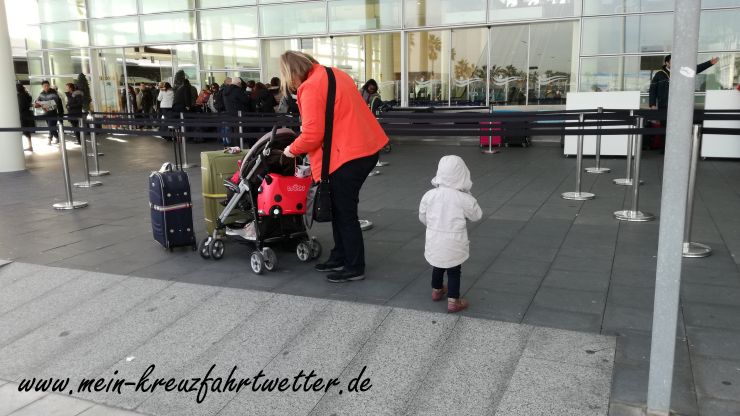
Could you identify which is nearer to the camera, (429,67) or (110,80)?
(429,67)

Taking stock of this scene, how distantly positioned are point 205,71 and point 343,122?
17.1m

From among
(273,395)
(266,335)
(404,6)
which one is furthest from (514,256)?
(404,6)

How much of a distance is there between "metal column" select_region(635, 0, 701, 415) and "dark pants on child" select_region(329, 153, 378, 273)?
2.48 m

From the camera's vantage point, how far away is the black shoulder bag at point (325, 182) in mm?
4723

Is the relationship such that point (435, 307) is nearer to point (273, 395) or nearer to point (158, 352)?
point (273, 395)

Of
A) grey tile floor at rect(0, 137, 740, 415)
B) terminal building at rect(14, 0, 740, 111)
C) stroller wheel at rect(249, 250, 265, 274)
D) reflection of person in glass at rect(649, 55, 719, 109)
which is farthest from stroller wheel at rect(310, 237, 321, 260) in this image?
terminal building at rect(14, 0, 740, 111)

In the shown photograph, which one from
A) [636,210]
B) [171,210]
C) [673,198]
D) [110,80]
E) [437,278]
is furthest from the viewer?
[110,80]

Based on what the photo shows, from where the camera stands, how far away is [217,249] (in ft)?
19.1

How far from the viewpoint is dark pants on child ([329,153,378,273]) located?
485 cm

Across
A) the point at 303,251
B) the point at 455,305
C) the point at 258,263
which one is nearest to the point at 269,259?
the point at 258,263

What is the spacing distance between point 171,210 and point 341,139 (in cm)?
220

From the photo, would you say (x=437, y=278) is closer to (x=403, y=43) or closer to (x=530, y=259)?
(x=530, y=259)

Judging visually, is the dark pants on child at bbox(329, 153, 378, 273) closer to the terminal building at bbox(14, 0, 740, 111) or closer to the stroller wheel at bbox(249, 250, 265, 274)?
the stroller wheel at bbox(249, 250, 265, 274)

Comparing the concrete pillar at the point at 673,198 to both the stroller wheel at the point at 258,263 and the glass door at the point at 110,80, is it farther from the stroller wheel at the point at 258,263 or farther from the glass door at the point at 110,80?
the glass door at the point at 110,80
